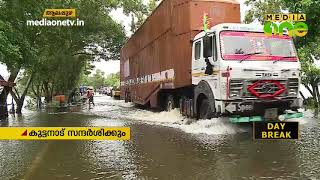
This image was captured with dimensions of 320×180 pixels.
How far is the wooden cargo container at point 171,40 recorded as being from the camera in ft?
47.6

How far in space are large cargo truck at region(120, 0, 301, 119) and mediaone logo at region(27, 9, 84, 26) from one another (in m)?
4.84

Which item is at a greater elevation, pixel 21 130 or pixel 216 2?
pixel 216 2

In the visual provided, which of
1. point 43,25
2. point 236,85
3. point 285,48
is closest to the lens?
point 236,85

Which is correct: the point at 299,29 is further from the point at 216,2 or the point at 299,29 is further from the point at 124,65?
the point at 124,65

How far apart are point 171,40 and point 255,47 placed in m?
4.37

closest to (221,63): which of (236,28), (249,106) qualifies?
(236,28)

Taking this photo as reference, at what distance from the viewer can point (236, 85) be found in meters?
11.6

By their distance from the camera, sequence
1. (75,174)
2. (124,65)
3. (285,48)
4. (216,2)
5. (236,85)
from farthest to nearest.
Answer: (124,65) < (216,2) < (285,48) < (236,85) < (75,174)

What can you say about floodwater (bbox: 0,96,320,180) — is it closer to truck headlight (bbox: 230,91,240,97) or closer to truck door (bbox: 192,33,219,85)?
truck headlight (bbox: 230,91,240,97)

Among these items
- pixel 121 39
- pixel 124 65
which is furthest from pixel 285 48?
pixel 121 39

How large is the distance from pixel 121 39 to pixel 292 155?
27423mm

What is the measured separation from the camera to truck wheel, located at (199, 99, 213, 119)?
12.7 metres

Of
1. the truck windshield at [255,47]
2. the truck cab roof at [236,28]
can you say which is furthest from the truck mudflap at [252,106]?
the truck cab roof at [236,28]

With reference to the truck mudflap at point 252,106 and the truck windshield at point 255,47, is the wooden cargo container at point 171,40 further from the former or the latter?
the truck mudflap at point 252,106
